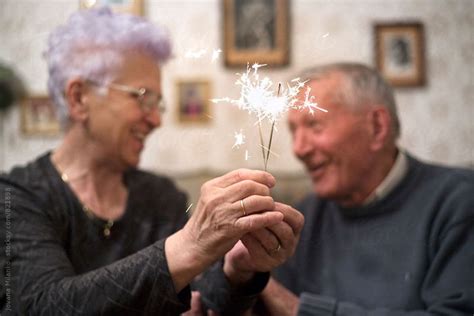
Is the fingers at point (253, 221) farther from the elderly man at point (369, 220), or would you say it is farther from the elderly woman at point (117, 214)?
the elderly man at point (369, 220)

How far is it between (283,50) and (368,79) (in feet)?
1.32

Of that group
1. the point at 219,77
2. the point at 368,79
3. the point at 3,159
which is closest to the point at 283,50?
the point at 219,77

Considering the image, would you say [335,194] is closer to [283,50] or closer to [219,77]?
[219,77]

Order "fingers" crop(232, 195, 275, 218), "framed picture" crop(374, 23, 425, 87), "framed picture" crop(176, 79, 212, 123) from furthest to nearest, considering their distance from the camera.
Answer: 1. "framed picture" crop(374, 23, 425, 87)
2. "framed picture" crop(176, 79, 212, 123)
3. "fingers" crop(232, 195, 275, 218)

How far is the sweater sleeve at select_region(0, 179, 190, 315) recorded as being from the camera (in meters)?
0.59

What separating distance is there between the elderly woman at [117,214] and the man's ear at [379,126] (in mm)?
420

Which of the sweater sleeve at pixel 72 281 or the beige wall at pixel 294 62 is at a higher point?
the beige wall at pixel 294 62

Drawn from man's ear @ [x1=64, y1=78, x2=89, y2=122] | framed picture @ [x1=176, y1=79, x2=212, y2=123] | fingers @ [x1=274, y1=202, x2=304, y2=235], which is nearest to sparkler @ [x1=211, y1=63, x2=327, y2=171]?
fingers @ [x1=274, y1=202, x2=304, y2=235]

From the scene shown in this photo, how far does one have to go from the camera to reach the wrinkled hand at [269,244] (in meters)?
0.59

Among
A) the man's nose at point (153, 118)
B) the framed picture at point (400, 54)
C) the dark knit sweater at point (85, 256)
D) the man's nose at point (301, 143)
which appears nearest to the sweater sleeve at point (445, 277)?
the dark knit sweater at point (85, 256)

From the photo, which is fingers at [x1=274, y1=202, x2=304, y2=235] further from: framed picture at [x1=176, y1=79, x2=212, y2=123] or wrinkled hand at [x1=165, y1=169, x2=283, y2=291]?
framed picture at [x1=176, y1=79, x2=212, y2=123]

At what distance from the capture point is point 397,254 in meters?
0.83

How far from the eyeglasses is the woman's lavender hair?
21 mm

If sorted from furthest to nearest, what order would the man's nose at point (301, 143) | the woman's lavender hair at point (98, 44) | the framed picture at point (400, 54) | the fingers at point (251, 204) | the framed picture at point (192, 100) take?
the framed picture at point (400, 54)
the framed picture at point (192, 100)
the man's nose at point (301, 143)
the woman's lavender hair at point (98, 44)
the fingers at point (251, 204)
